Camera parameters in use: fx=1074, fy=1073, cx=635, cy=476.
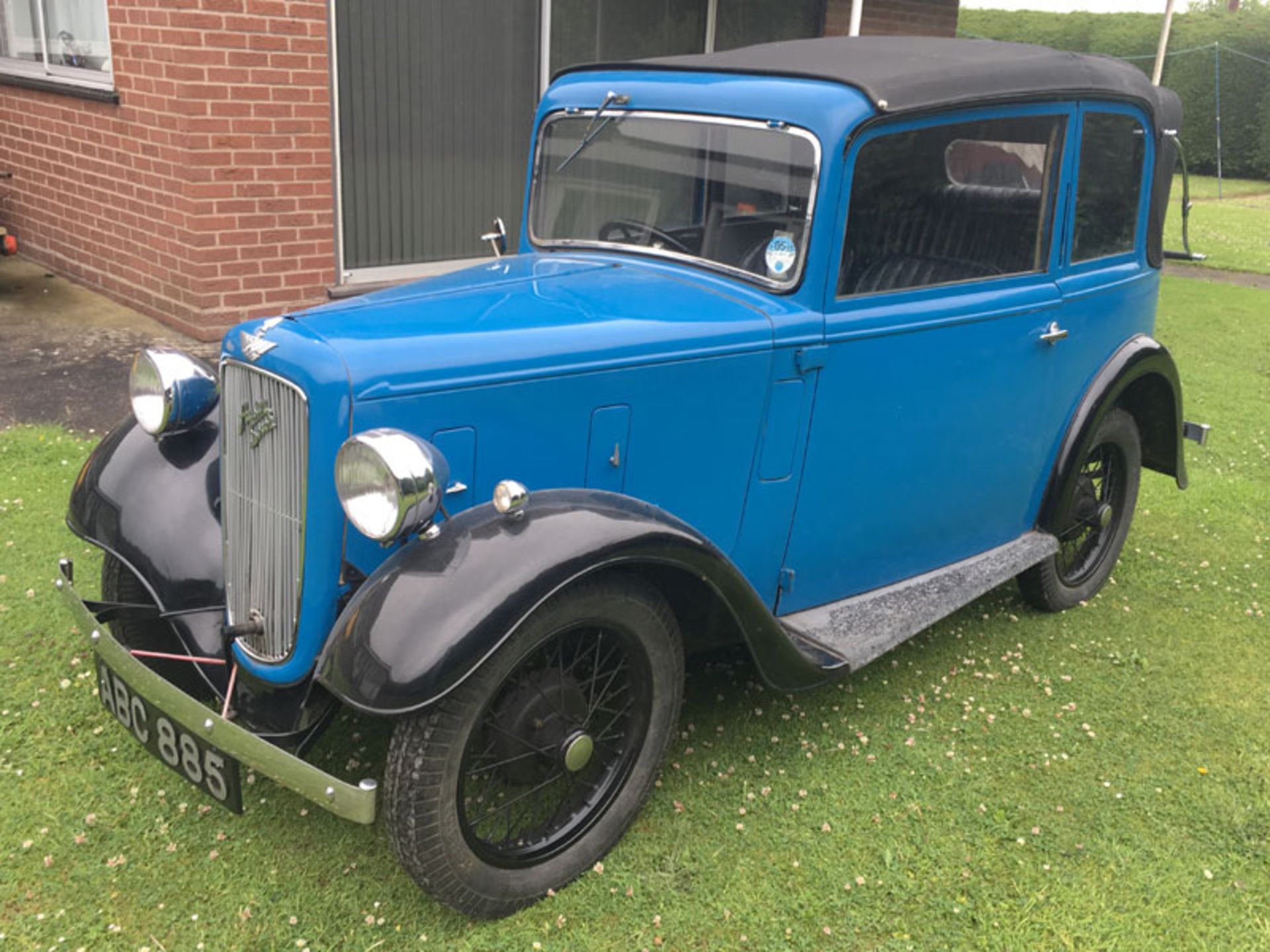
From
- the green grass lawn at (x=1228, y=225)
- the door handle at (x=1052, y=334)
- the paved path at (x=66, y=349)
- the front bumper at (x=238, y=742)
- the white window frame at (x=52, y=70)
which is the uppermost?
the white window frame at (x=52, y=70)

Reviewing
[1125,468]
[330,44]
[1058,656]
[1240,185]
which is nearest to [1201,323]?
[1125,468]

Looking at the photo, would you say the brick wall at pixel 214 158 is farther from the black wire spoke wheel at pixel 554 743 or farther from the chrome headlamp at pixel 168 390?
the black wire spoke wheel at pixel 554 743

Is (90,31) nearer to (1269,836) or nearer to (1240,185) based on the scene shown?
(1269,836)

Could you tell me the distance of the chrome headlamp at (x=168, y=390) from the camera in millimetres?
2883

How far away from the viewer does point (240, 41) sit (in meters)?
5.61

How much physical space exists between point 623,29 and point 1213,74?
70.2ft

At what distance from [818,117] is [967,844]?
6.35ft

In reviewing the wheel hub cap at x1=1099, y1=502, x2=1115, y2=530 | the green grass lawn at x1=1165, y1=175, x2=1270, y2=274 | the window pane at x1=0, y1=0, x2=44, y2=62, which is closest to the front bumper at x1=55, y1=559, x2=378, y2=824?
the wheel hub cap at x1=1099, y1=502, x2=1115, y2=530

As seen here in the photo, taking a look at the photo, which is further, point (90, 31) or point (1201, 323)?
point (1201, 323)

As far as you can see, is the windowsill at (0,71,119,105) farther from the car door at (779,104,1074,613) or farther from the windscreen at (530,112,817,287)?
the car door at (779,104,1074,613)

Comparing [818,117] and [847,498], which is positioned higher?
[818,117]

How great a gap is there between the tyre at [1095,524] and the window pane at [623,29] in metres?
4.69

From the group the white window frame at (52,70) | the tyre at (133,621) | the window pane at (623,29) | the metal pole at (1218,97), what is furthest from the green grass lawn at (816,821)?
the metal pole at (1218,97)

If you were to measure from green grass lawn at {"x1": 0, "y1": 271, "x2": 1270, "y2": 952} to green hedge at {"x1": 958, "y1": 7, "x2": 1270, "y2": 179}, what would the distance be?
76.7ft
